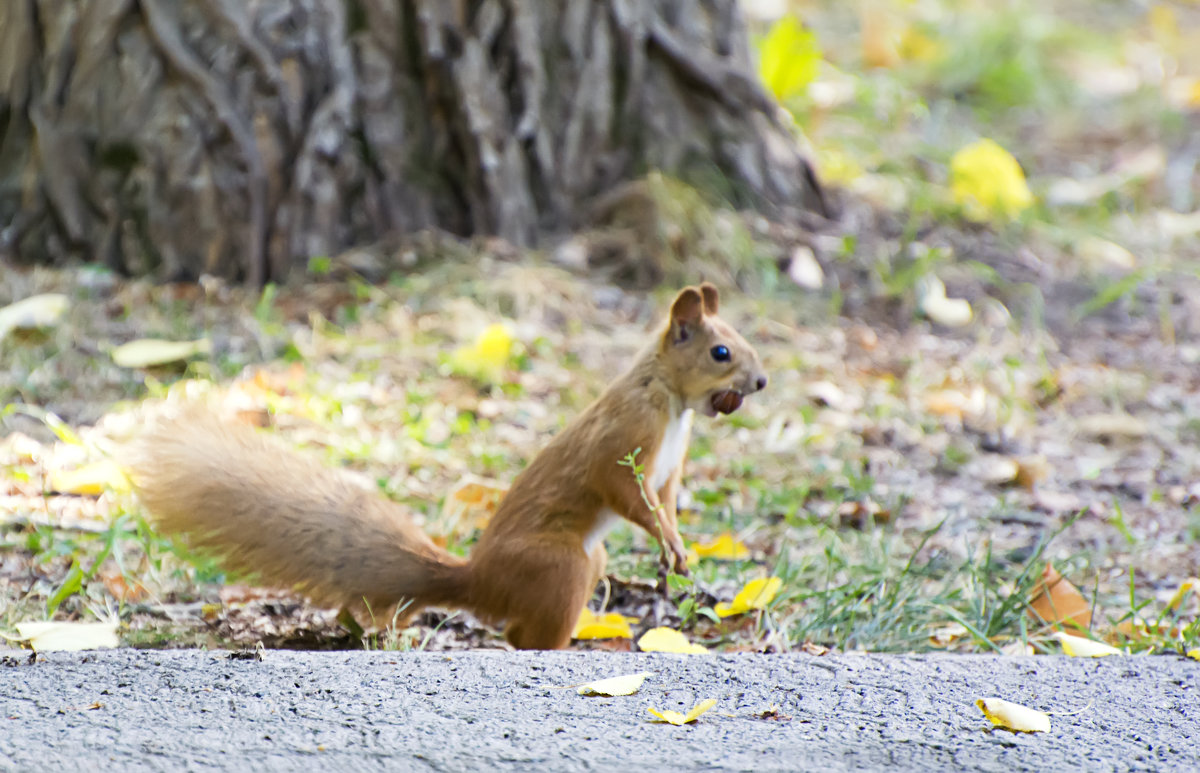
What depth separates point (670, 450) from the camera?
108 inches

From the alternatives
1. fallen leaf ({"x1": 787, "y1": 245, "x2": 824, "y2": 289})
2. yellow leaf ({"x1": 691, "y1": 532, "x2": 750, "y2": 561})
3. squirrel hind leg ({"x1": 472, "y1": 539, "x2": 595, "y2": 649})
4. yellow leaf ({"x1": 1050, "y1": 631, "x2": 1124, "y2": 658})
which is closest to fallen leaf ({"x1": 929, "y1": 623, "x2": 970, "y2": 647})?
yellow leaf ({"x1": 1050, "y1": 631, "x2": 1124, "y2": 658})

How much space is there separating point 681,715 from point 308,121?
317 cm

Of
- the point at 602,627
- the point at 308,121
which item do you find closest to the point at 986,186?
the point at 308,121

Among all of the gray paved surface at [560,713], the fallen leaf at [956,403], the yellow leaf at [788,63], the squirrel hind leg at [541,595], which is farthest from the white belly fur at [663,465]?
the yellow leaf at [788,63]

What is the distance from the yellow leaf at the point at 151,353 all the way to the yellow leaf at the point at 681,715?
241 centimetres

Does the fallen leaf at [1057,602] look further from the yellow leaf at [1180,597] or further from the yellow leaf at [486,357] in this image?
the yellow leaf at [486,357]

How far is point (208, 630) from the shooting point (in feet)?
8.40

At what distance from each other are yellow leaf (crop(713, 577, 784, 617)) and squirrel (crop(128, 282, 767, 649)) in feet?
0.48

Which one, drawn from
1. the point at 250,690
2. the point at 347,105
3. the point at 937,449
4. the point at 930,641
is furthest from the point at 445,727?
the point at 347,105

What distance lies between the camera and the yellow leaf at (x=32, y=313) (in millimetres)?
3900

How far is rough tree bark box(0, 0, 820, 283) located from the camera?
444 centimetres

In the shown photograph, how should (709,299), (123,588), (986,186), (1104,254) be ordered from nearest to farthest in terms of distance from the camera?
(123,588) < (709,299) < (1104,254) < (986,186)

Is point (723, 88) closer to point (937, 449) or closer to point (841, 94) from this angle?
point (937, 449)

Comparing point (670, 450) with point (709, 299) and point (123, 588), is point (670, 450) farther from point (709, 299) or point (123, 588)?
point (123, 588)
